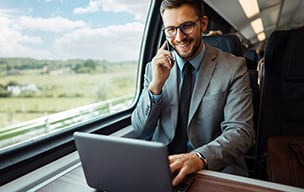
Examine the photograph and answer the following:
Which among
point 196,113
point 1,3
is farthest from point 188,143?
point 1,3

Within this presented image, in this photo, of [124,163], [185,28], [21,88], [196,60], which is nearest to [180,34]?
[185,28]

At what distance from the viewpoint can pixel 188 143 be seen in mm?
1178

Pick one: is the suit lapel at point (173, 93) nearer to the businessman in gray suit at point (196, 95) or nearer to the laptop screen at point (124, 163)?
the businessman in gray suit at point (196, 95)

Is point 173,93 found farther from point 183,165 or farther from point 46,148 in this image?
point 46,148

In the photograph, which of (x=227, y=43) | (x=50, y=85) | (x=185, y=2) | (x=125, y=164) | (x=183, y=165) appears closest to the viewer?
(x=125, y=164)

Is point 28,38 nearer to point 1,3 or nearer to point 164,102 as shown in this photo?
point 1,3

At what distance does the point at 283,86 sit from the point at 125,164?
0.94m

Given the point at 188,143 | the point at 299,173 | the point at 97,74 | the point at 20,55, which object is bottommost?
the point at 299,173

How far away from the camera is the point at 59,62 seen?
4.48ft

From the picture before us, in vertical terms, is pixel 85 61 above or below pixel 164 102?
above

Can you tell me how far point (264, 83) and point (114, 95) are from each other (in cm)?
98

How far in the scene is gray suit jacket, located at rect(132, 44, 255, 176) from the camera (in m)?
1.03

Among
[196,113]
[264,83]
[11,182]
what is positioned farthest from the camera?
[264,83]

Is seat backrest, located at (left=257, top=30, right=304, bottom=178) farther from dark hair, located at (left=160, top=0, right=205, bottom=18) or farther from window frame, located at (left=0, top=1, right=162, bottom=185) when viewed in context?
window frame, located at (left=0, top=1, right=162, bottom=185)
